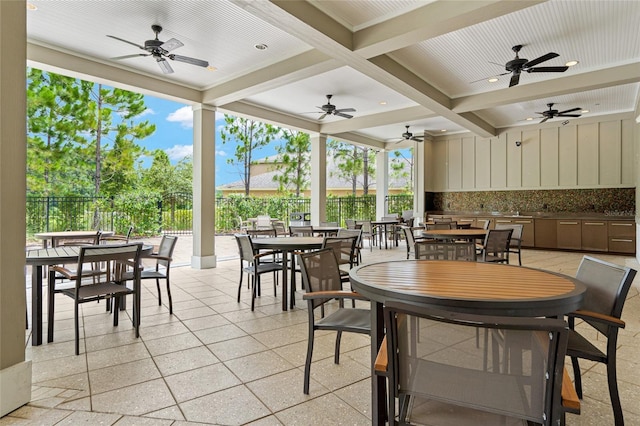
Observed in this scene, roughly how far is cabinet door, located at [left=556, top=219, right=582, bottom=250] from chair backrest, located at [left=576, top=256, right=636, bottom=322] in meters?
7.92

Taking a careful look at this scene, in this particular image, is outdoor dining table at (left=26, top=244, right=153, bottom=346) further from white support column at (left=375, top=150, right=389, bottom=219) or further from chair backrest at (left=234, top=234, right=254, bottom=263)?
white support column at (left=375, top=150, right=389, bottom=219)

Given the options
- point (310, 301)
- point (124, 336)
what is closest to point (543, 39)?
point (310, 301)

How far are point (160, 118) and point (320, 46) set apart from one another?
4505 centimetres

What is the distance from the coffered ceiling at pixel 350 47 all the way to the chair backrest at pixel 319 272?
2.41m

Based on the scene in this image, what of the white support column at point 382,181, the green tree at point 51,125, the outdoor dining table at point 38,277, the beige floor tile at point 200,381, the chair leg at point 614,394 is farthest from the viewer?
the white support column at point 382,181

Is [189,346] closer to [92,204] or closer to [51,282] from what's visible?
[51,282]

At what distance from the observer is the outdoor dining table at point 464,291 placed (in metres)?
1.40

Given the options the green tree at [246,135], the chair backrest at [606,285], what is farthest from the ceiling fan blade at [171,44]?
the green tree at [246,135]

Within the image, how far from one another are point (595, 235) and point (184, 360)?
929 centimetres

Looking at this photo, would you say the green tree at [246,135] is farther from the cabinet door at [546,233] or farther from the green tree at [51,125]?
the cabinet door at [546,233]

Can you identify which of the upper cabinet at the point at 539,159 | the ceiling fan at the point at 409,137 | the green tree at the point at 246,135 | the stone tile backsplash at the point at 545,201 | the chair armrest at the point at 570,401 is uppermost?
the green tree at the point at 246,135

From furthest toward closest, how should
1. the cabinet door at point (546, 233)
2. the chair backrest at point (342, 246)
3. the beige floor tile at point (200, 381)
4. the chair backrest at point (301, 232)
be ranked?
the cabinet door at point (546, 233) < the chair backrest at point (301, 232) < the chair backrest at point (342, 246) < the beige floor tile at point (200, 381)

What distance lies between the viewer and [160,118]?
43.7 m

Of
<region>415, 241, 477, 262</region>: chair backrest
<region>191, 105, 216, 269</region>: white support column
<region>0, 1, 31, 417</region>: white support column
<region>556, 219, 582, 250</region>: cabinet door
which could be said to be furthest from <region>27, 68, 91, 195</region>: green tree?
<region>556, 219, 582, 250</region>: cabinet door
